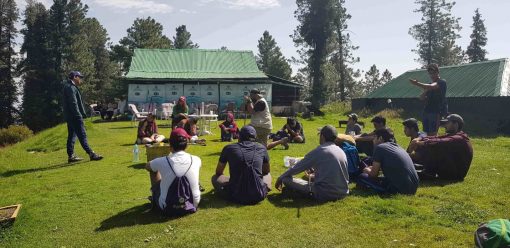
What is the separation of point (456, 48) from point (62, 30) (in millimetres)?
50541

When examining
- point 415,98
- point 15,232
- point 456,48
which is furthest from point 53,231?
point 456,48

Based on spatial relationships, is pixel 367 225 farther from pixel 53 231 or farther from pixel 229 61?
pixel 229 61

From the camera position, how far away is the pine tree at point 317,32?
44134mm

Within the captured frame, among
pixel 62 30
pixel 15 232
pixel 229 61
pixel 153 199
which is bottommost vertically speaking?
pixel 15 232

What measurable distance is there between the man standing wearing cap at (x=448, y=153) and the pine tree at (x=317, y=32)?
36.4 meters

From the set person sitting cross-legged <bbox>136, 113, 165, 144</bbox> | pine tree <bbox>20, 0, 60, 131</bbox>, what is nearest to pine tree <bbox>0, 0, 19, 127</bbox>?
pine tree <bbox>20, 0, 60, 131</bbox>

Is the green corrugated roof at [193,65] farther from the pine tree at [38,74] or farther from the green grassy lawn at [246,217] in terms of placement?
the green grassy lawn at [246,217]

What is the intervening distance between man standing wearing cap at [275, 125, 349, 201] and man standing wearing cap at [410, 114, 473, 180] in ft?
7.25

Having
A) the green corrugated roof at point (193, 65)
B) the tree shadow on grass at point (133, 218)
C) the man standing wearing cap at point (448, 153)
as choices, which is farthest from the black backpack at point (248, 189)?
the green corrugated roof at point (193, 65)

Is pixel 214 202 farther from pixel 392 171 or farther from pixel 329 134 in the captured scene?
pixel 392 171

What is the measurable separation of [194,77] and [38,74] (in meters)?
24.0

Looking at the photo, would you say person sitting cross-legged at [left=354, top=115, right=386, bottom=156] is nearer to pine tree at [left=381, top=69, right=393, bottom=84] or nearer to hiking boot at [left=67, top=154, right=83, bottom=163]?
hiking boot at [left=67, top=154, right=83, bottom=163]

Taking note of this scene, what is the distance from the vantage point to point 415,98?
2923 cm

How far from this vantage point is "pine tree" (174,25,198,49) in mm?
69625
